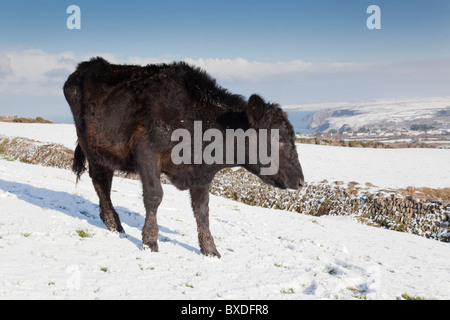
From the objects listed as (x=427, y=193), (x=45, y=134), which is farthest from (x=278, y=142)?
(x=45, y=134)

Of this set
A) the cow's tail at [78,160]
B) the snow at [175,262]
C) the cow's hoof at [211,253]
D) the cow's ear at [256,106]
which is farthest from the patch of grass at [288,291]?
the cow's tail at [78,160]

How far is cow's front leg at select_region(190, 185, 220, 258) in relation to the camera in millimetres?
7270

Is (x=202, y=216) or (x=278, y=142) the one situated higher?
(x=278, y=142)

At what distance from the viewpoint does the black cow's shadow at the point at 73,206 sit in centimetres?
887

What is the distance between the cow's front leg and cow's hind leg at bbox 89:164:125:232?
7.21 feet

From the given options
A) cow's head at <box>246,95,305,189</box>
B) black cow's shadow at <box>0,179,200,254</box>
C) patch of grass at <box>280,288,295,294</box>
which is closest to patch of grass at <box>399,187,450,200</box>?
cow's head at <box>246,95,305,189</box>

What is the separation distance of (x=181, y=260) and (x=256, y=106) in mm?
3402

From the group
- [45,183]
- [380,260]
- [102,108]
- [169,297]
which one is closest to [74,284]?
[169,297]

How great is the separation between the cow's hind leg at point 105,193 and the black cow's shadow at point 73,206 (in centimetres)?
38

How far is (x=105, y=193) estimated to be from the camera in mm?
8383

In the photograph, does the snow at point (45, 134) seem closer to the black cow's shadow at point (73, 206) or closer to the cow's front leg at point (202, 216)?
the black cow's shadow at point (73, 206)

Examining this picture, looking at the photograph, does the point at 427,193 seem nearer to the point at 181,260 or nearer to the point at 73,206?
the point at 181,260

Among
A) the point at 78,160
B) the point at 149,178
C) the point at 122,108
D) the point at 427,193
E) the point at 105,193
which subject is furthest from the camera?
the point at 427,193

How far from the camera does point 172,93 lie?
6.84 m
